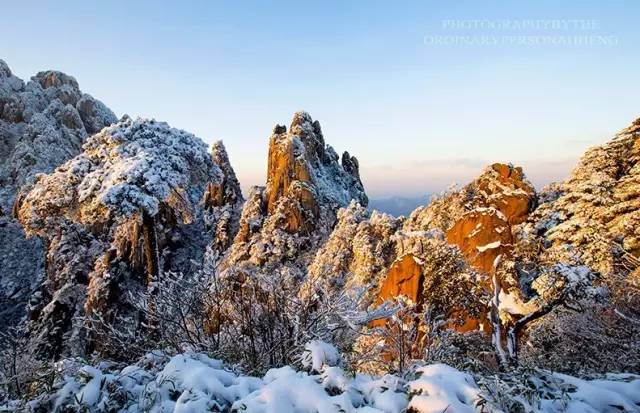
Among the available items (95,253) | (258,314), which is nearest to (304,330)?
(258,314)

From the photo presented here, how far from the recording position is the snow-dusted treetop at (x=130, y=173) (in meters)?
17.0

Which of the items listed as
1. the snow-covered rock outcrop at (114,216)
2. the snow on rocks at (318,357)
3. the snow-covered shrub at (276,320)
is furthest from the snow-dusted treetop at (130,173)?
the snow on rocks at (318,357)

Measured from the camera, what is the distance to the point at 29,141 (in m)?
49.1

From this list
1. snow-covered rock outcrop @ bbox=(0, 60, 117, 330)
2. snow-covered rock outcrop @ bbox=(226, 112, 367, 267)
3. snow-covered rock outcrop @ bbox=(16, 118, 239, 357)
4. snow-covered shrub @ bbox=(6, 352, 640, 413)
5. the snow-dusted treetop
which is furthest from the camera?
snow-covered rock outcrop @ bbox=(0, 60, 117, 330)

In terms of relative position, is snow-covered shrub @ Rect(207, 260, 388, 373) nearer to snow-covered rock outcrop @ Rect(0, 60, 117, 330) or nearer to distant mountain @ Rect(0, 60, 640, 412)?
distant mountain @ Rect(0, 60, 640, 412)

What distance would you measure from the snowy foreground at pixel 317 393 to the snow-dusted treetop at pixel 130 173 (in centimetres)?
1493

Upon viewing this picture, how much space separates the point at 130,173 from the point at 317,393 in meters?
16.5

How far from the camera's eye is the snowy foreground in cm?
278

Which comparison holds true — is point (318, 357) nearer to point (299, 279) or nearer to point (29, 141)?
point (299, 279)

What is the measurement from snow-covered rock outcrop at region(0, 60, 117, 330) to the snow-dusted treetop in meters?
19.2

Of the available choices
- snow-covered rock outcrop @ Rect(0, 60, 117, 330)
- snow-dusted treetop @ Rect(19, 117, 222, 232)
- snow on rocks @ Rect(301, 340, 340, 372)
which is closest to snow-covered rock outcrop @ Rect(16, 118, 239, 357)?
snow-dusted treetop @ Rect(19, 117, 222, 232)

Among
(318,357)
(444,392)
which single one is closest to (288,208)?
(318,357)

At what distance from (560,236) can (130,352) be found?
17049mm

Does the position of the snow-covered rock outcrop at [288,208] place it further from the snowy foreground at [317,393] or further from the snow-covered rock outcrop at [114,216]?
the snowy foreground at [317,393]
